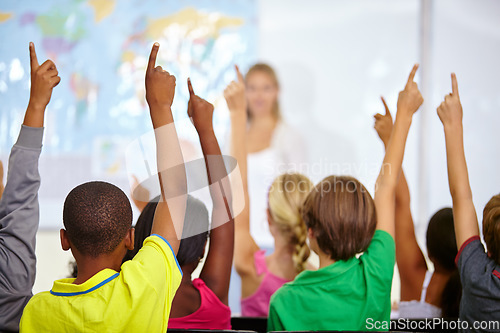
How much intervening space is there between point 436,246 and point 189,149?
5.77 ft

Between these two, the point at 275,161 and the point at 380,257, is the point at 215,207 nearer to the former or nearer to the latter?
the point at 380,257

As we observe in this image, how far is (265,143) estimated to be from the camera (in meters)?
3.31

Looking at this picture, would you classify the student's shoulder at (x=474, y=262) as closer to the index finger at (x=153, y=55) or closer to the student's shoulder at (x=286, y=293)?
the student's shoulder at (x=286, y=293)

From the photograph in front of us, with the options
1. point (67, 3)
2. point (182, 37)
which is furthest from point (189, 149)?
point (67, 3)

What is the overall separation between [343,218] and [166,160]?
509mm

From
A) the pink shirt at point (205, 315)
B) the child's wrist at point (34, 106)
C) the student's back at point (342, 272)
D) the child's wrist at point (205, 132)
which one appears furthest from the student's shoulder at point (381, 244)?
the child's wrist at point (34, 106)

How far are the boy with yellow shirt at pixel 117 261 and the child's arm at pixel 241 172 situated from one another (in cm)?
63

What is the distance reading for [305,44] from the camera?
3.28 meters

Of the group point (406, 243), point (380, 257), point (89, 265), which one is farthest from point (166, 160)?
point (406, 243)

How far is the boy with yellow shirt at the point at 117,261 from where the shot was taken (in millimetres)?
868

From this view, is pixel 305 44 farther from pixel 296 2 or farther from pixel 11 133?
pixel 11 133

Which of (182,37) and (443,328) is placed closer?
(443,328)

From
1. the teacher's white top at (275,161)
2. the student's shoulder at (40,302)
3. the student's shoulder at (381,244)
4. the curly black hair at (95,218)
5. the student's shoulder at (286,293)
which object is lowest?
the student's shoulder at (286,293)

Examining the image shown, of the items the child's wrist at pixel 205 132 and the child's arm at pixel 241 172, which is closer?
the child's wrist at pixel 205 132
